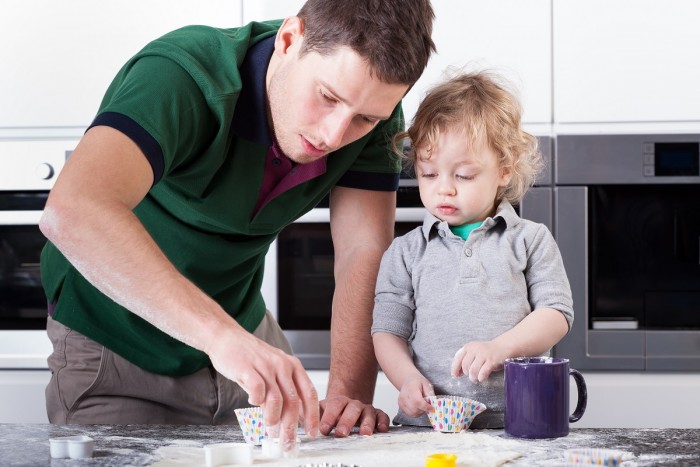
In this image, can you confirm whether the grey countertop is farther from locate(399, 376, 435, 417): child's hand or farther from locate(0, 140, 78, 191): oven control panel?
locate(0, 140, 78, 191): oven control panel

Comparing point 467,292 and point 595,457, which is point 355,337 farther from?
point 595,457

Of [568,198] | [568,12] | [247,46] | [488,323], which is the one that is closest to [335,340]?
[488,323]

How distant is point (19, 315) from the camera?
2418mm

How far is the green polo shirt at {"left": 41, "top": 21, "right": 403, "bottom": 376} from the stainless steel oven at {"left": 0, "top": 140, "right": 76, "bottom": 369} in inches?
29.6

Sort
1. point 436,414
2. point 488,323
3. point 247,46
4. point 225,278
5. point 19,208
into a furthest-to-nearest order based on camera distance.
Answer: point 19,208 → point 225,278 → point 247,46 → point 488,323 → point 436,414

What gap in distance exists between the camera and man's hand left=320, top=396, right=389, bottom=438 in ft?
3.96

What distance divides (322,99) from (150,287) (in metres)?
0.40

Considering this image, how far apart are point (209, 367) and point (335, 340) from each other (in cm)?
26

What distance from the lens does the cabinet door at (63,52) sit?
7.88 ft

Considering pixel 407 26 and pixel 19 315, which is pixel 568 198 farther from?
pixel 19 315

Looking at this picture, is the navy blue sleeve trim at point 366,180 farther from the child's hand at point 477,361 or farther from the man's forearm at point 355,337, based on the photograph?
the child's hand at point 477,361

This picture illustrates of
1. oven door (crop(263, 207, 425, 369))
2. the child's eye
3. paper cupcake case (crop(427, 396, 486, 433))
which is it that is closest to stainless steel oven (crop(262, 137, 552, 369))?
oven door (crop(263, 207, 425, 369))

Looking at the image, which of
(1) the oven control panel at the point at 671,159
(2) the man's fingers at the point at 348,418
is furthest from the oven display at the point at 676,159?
(2) the man's fingers at the point at 348,418

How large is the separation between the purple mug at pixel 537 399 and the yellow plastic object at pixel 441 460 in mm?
182
